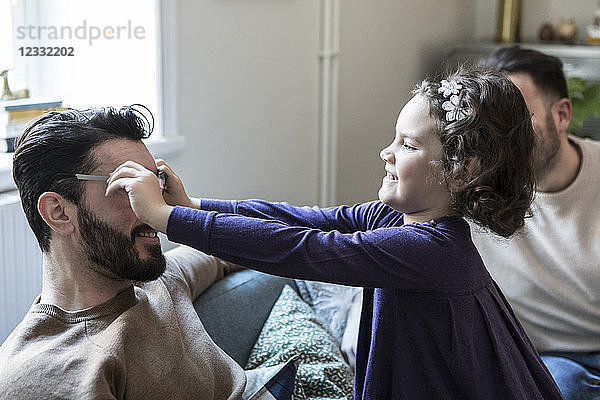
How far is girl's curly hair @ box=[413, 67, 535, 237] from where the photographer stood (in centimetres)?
143

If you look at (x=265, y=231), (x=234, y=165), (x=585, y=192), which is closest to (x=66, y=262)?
(x=265, y=231)

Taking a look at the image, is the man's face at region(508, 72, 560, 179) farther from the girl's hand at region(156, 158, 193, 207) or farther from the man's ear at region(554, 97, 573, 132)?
the girl's hand at region(156, 158, 193, 207)

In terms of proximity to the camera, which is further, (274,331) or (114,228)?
(274,331)

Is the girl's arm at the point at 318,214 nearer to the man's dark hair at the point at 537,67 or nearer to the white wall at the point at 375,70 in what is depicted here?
the man's dark hair at the point at 537,67

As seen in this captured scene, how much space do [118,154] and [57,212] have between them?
153 millimetres

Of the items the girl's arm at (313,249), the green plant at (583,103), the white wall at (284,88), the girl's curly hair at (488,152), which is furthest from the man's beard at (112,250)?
the green plant at (583,103)

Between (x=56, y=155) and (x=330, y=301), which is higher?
(x=56, y=155)

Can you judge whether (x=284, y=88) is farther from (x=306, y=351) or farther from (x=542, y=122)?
(x=306, y=351)

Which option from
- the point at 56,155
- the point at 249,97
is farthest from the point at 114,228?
the point at 249,97

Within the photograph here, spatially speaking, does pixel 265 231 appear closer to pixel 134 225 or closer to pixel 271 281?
pixel 134 225

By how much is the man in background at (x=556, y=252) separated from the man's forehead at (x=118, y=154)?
106cm

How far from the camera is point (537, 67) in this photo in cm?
232

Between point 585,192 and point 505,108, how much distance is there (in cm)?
88

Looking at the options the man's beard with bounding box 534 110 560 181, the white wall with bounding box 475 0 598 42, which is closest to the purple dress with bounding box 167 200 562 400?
the man's beard with bounding box 534 110 560 181
